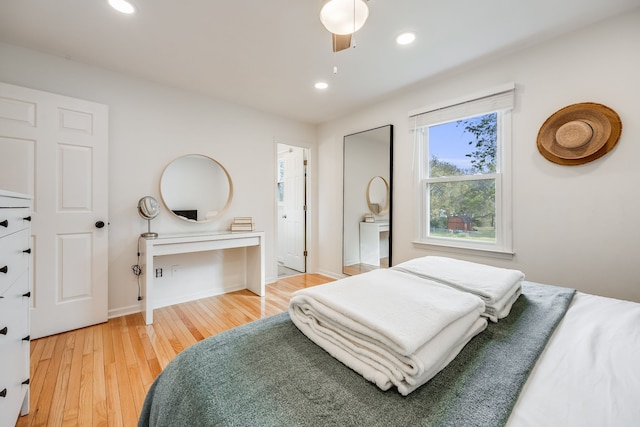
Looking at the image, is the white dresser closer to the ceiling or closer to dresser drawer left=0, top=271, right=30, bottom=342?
dresser drawer left=0, top=271, right=30, bottom=342

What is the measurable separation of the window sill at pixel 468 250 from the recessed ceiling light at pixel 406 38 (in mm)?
1903

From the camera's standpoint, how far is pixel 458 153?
2.66m

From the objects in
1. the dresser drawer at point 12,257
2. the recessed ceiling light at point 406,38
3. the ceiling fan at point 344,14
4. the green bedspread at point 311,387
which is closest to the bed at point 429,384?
the green bedspread at point 311,387

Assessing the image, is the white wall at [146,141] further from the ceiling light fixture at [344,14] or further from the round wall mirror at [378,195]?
the ceiling light fixture at [344,14]

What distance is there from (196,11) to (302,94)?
1.43 meters

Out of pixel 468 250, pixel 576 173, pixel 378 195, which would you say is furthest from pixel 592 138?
pixel 378 195

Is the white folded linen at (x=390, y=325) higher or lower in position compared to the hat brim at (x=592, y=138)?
lower

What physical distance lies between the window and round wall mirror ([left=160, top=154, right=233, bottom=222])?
2370mm

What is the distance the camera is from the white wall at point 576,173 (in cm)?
176

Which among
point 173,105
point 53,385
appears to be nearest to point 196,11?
point 173,105

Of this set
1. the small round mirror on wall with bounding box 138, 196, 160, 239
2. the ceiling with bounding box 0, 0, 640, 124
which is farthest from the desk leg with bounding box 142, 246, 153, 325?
the ceiling with bounding box 0, 0, 640, 124

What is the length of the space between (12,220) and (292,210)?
3.55 meters

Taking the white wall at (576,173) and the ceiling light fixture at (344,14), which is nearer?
the ceiling light fixture at (344,14)

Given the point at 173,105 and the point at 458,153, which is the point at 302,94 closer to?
the point at 173,105
